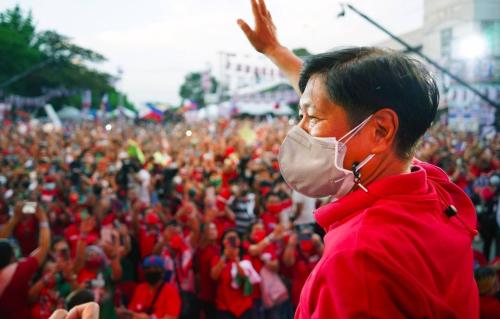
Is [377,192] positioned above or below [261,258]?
above

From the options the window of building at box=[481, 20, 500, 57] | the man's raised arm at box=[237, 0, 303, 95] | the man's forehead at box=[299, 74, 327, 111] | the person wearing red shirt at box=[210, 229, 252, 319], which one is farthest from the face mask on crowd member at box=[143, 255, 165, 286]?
the window of building at box=[481, 20, 500, 57]

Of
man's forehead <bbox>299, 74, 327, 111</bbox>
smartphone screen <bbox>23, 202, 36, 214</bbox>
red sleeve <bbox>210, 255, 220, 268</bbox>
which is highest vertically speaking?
man's forehead <bbox>299, 74, 327, 111</bbox>

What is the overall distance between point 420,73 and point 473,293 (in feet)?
1.96

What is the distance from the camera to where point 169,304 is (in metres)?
4.18

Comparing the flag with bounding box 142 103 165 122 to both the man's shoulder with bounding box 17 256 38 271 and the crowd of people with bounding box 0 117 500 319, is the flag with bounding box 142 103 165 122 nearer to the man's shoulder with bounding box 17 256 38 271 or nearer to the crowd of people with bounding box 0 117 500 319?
the crowd of people with bounding box 0 117 500 319

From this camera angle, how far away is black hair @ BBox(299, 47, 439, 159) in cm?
113

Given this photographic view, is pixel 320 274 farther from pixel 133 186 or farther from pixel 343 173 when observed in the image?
pixel 133 186

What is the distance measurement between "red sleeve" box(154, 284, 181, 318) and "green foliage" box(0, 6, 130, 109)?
24940mm

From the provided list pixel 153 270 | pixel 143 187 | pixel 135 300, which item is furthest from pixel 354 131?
pixel 143 187

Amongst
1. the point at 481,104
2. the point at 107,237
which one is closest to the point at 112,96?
the point at 481,104

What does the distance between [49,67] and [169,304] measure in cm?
4497

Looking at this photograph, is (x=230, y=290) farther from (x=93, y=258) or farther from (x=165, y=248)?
(x=93, y=258)

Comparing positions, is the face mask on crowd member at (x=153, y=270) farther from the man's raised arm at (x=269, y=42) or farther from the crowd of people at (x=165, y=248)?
the man's raised arm at (x=269, y=42)

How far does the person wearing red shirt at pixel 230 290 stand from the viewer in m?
4.80
